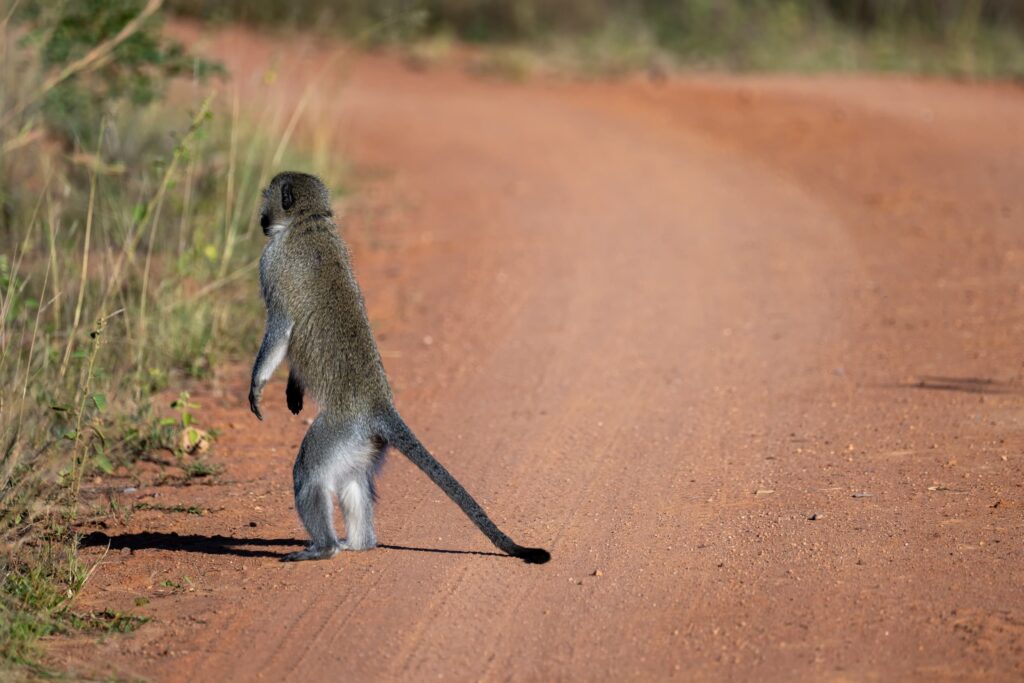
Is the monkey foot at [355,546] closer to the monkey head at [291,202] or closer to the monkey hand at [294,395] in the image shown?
the monkey hand at [294,395]

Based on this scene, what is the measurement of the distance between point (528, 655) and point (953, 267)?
269 inches

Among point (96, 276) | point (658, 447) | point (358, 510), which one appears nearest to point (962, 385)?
point (658, 447)

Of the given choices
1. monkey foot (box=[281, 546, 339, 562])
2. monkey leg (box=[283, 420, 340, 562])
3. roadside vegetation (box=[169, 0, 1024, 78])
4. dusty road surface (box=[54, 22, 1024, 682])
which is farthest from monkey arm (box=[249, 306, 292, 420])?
roadside vegetation (box=[169, 0, 1024, 78])

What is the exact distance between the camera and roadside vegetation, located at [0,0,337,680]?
5793 mm

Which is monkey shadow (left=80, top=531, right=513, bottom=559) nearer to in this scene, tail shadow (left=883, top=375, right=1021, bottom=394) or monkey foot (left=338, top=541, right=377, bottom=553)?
monkey foot (left=338, top=541, right=377, bottom=553)

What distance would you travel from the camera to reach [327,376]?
18.6 feet

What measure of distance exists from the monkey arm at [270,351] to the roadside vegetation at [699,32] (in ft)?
47.0

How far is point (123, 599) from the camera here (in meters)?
5.45

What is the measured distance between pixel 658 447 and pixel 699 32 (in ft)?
52.4

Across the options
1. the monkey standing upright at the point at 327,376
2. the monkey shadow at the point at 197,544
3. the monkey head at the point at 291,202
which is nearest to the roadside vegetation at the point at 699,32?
the monkey head at the point at 291,202

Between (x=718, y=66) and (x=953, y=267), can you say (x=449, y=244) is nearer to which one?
(x=953, y=267)

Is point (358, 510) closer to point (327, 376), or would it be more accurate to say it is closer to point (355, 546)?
point (355, 546)

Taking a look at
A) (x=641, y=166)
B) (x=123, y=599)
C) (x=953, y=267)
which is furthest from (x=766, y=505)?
(x=641, y=166)

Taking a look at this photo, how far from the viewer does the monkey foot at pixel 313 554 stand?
5.65 meters
